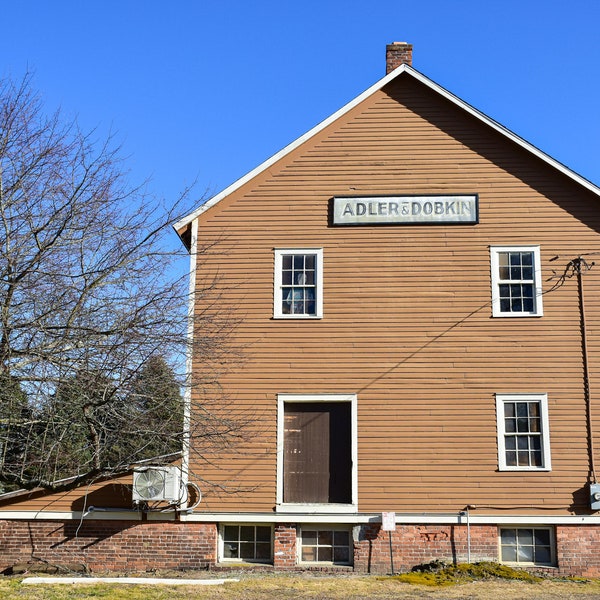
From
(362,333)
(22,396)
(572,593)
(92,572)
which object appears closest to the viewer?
(22,396)

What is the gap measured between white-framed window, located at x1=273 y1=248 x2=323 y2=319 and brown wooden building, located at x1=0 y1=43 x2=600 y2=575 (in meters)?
0.03

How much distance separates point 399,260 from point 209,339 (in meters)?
4.24

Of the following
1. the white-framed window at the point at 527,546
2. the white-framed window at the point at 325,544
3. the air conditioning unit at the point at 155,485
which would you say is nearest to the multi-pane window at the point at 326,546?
the white-framed window at the point at 325,544

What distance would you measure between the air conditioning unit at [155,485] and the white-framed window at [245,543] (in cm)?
146

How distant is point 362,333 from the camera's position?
17047 mm

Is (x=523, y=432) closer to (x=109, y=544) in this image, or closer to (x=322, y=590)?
(x=322, y=590)

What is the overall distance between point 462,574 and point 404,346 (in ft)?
14.8

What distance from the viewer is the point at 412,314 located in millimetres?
17109

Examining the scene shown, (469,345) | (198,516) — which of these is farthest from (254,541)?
(469,345)

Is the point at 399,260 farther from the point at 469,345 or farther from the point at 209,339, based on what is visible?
the point at 209,339

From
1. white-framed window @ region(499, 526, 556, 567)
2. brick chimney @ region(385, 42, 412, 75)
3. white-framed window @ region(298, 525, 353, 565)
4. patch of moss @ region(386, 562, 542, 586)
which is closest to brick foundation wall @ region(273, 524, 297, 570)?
white-framed window @ region(298, 525, 353, 565)

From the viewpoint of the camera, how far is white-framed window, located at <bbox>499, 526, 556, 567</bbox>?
16.1m

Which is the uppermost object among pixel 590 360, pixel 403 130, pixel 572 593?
pixel 403 130

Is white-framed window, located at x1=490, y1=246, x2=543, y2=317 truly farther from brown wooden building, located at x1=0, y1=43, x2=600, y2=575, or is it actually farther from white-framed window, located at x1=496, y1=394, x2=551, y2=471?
white-framed window, located at x1=496, y1=394, x2=551, y2=471
